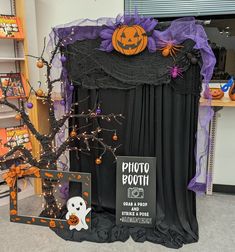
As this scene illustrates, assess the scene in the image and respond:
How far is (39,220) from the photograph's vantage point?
1.88 m

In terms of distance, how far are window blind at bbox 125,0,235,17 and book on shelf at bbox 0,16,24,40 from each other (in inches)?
40.1

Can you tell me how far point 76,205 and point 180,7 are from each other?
6.50 ft

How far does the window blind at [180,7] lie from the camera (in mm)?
2355

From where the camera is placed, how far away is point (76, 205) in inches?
71.6

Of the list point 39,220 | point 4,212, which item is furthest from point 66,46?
point 4,212

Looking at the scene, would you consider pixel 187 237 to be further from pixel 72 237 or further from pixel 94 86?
pixel 94 86

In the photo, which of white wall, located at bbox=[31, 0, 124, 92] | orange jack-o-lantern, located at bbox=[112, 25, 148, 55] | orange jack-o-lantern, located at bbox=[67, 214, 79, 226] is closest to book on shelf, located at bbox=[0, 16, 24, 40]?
white wall, located at bbox=[31, 0, 124, 92]

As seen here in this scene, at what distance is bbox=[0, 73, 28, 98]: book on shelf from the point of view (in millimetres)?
2379

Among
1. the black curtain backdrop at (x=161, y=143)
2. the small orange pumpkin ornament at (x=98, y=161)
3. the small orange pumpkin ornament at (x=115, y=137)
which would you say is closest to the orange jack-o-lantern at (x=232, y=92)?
the black curtain backdrop at (x=161, y=143)

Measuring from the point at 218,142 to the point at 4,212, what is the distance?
6.41 ft

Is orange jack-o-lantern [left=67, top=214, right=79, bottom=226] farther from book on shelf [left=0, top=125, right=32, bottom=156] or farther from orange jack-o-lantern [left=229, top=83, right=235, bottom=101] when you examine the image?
orange jack-o-lantern [left=229, top=83, right=235, bottom=101]

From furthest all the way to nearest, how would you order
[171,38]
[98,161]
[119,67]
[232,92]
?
[232,92] → [98,161] → [119,67] → [171,38]

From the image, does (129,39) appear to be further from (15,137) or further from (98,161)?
(15,137)

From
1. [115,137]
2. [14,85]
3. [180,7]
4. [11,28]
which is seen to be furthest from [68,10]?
[115,137]
